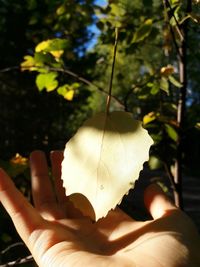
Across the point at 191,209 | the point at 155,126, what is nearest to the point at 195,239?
the point at 155,126

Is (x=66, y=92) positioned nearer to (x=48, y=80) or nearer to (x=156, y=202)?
(x=48, y=80)

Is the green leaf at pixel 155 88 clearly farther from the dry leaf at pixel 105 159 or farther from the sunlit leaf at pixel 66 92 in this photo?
the dry leaf at pixel 105 159

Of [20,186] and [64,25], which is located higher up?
[64,25]

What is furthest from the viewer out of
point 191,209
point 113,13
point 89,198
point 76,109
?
point 76,109

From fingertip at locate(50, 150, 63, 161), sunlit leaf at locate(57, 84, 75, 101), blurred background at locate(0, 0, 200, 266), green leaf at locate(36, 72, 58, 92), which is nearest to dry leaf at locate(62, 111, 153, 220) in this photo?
blurred background at locate(0, 0, 200, 266)

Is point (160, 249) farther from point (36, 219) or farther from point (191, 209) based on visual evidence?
point (191, 209)

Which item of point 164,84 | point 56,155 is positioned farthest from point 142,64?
point 56,155

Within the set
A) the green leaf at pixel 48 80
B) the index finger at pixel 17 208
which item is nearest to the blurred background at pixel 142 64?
the green leaf at pixel 48 80
